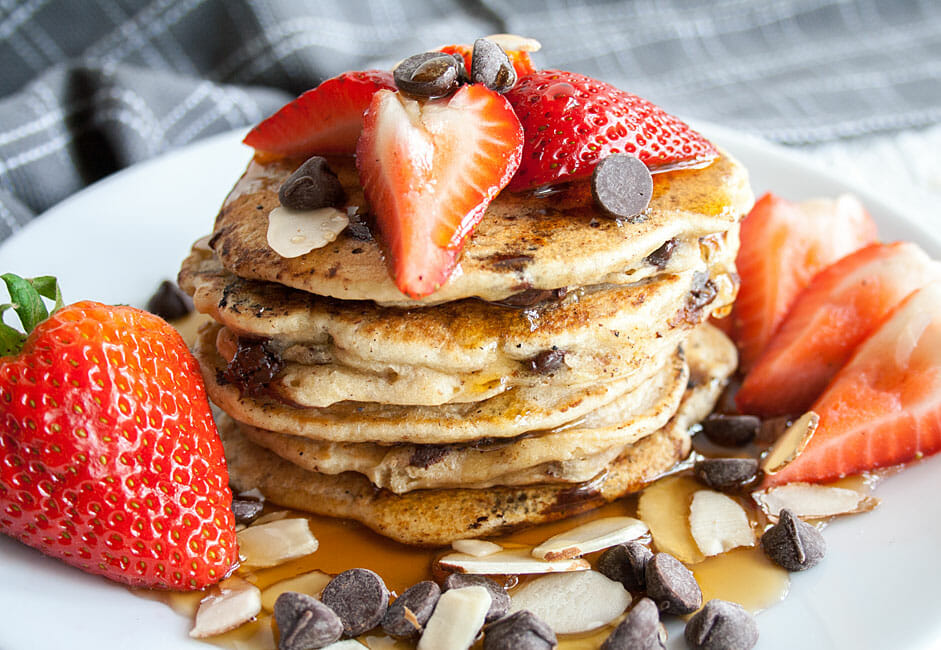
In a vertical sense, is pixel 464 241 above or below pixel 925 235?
above

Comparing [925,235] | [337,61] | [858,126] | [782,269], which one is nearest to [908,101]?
[858,126]

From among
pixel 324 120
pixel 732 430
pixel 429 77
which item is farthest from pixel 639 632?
pixel 324 120

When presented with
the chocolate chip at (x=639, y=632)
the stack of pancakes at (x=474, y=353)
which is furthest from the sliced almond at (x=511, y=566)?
the chocolate chip at (x=639, y=632)

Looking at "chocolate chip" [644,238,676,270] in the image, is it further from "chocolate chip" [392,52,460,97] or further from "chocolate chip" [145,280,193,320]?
"chocolate chip" [145,280,193,320]

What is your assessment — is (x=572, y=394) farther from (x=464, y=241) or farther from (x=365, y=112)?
(x=365, y=112)

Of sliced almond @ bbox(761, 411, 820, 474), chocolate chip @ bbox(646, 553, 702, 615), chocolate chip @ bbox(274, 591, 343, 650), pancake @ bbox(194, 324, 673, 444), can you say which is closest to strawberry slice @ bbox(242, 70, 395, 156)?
pancake @ bbox(194, 324, 673, 444)
